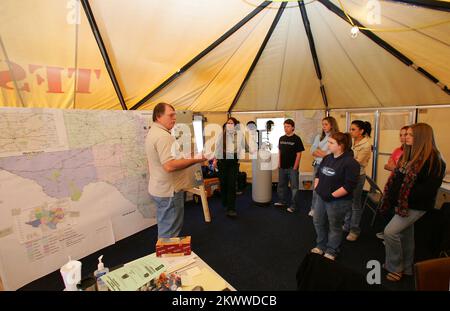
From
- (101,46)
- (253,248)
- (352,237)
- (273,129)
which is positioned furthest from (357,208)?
(101,46)

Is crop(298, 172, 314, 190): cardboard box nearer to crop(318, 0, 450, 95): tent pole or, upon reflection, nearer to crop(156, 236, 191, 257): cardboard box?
crop(318, 0, 450, 95): tent pole

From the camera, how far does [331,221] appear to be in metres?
1.99

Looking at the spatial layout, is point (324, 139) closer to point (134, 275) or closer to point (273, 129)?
point (273, 129)

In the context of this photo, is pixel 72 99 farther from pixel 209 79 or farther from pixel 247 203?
pixel 247 203

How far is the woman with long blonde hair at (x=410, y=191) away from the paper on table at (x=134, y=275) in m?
1.94

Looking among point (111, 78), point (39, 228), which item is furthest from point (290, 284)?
point (111, 78)

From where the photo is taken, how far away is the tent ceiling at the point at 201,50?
1753 mm

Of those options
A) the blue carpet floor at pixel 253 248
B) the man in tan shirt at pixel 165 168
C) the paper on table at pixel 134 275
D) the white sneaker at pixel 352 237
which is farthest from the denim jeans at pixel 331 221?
the paper on table at pixel 134 275

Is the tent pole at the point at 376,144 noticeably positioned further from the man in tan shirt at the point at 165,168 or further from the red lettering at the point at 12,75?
the red lettering at the point at 12,75

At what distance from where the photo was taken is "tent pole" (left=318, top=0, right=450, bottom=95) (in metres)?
2.07

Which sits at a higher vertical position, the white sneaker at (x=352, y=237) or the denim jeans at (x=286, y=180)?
the denim jeans at (x=286, y=180)

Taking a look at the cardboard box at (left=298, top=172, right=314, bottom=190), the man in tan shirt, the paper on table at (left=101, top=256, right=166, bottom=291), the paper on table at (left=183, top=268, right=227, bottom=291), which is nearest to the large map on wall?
the man in tan shirt

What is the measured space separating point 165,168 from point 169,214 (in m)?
0.46

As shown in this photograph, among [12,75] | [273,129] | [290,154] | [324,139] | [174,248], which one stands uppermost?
[12,75]
